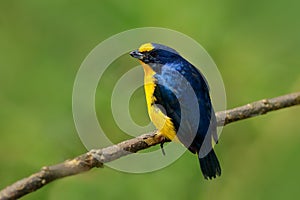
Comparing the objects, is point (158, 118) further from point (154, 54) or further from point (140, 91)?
point (140, 91)

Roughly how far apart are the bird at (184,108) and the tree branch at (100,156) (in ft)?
0.13

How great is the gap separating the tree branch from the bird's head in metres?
0.14

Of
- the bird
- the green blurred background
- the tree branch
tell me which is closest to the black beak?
the bird

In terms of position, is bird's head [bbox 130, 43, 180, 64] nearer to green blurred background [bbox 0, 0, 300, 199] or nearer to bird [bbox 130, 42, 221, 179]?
bird [bbox 130, 42, 221, 179]

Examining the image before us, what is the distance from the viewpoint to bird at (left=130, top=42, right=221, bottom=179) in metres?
1.34

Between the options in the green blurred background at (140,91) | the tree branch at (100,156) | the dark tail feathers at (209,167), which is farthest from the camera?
the green blurred background at (140,91)

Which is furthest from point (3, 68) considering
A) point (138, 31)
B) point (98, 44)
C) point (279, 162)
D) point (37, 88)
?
point (279, 162)

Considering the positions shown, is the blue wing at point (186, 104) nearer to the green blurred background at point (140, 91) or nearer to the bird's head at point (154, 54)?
the bird's head at point (154, 54)

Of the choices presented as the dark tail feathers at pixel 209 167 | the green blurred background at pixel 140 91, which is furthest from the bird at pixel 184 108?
the green blurred background at pixel 140 91

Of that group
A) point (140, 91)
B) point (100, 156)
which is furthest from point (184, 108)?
point (140, 91)

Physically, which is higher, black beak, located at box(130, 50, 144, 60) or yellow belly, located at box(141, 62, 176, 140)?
black beak, located at box(130, 50, 144, 60)

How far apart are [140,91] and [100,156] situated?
0.82m

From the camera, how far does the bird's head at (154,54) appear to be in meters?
1.41

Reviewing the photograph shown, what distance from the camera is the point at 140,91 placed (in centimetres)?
196
